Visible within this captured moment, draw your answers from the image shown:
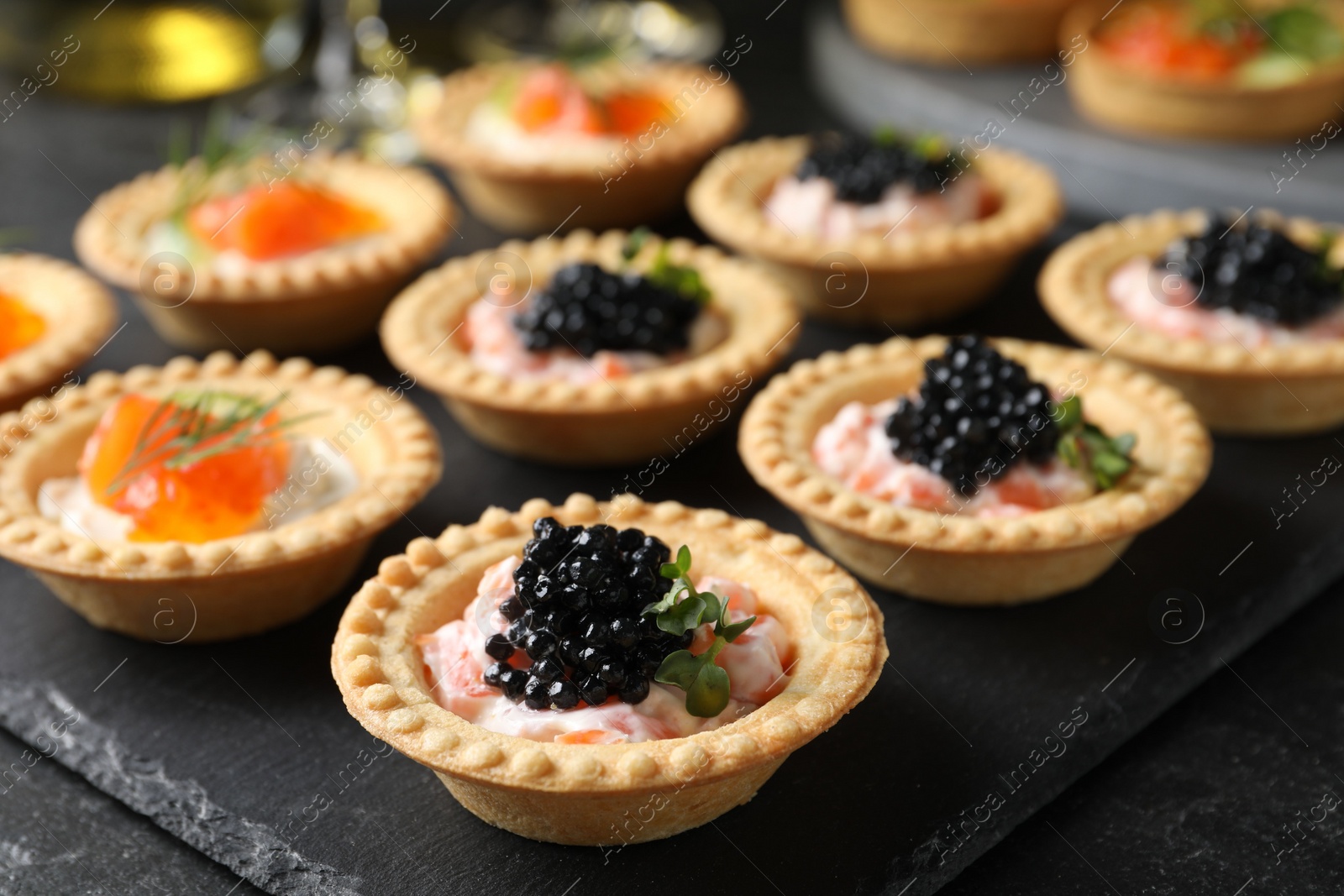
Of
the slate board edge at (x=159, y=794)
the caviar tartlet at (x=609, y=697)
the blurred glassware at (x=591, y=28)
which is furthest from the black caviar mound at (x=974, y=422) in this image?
the blurred glassware at (x=591, y=28)

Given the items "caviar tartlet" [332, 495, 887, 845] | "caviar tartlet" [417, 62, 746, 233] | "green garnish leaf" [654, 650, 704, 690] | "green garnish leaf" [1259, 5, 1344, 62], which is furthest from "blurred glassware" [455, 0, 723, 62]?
"green garnish leaf" [654, 650, 704, 690]

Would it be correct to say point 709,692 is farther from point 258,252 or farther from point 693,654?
point 258,252

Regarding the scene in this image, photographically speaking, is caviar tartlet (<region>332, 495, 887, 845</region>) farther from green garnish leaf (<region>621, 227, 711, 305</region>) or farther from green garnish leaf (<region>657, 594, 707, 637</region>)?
green garnish leaf (<region>621, 227, 711, 305</region>)

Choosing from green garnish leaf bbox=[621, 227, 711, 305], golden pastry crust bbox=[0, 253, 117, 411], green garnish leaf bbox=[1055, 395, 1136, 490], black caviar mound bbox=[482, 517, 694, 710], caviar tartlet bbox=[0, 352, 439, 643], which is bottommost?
green garnish leaf bbox=[1055, 395, 1136, 490]

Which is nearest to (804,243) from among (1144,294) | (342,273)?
(1144,294)

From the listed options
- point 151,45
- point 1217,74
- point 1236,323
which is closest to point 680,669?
point 1236,323

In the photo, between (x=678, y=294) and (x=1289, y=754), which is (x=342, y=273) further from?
(x=1289, y=754)
